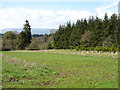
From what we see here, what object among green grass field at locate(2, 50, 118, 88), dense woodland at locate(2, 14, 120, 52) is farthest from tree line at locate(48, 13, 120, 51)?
green grass field at locate(2, 50, 118, 88)

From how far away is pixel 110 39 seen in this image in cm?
4094

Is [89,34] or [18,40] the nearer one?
[89,34]

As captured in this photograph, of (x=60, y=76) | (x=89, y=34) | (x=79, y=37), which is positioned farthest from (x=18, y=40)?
(x=60, y=76)

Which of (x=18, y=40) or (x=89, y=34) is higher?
(x=89, y=34)

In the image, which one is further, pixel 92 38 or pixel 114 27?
pixel 92 38

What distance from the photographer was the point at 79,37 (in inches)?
1945

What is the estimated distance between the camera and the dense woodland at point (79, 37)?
4153 centimetres

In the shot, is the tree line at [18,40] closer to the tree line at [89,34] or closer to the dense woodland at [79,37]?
the dense woodland at [79,37]

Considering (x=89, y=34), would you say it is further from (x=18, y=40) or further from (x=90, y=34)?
(x=18, y=40)

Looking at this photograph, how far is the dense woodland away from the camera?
136ft

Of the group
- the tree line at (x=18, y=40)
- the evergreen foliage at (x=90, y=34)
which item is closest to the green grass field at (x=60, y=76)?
the evergreen foliage at (x=90, y=34)

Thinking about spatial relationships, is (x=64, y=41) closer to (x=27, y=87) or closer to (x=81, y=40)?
(x=81, y=40)

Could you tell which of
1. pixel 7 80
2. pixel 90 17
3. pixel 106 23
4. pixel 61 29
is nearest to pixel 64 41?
pixel 61 29

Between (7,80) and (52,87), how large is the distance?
103 inches
